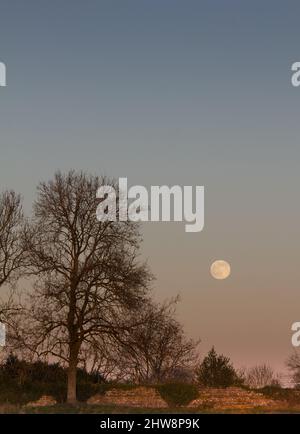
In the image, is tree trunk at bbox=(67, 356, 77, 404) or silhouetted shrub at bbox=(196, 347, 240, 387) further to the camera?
silhouetted shrub at bbox=(196, 347, 240, 387)

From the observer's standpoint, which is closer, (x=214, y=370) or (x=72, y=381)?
(x=72, y=381)

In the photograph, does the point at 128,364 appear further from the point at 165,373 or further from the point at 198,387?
the point at 165,373

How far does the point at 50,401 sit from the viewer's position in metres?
46.6

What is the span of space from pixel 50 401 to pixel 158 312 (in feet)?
27.1

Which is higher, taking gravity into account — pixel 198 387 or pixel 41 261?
pixel 41 261

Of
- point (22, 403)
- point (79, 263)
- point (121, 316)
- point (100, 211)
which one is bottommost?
point (22, 403)

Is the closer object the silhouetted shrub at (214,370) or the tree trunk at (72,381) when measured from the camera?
the tree trunk at (72,381)
